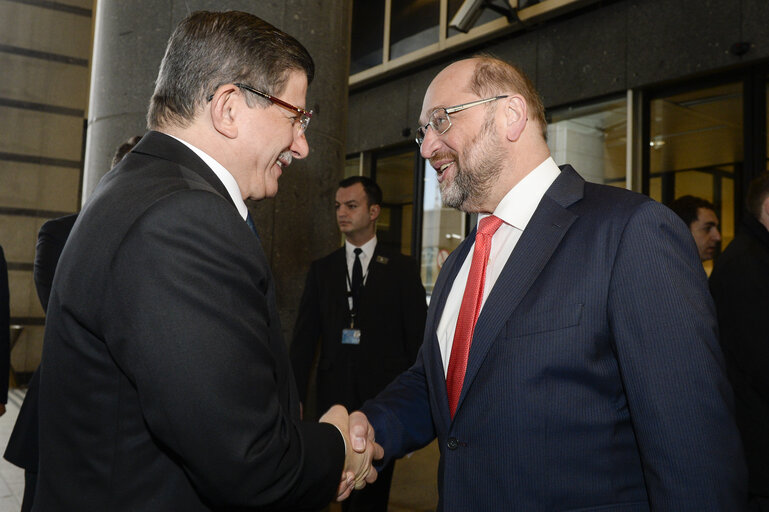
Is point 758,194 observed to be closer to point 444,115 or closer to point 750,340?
point 750,340

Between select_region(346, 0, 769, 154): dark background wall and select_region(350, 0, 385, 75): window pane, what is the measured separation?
1.48 meters

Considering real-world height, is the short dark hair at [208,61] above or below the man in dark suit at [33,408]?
above

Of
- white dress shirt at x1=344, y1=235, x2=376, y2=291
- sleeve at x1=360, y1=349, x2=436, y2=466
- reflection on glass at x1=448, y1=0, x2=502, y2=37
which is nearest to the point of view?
sleeve at x1=360, y1=349, x2=436, y2=466

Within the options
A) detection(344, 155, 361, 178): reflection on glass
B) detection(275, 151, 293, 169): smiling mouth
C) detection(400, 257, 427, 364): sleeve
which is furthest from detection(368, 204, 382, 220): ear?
detection(344, 155, 361, 178): reflection on glass

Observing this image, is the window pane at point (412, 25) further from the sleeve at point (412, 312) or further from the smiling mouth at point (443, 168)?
the smiling mouth at point (443, 168)

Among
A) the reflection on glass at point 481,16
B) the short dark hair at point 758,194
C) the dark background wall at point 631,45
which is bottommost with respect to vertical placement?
the short dark hair at point 758,194

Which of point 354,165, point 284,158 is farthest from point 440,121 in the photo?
point 354,165

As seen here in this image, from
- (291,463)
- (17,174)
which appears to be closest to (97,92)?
(291,463)

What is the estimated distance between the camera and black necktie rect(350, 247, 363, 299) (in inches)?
147

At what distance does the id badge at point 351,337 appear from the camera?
3561 millimetres

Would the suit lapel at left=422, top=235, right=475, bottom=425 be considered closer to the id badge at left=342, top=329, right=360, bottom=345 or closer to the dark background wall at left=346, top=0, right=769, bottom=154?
the id badge at left=342, top=329, right=360, bottom=345

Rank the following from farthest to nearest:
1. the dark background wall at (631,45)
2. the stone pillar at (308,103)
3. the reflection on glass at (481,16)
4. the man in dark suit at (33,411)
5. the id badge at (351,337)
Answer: the reflection on glass at (481,16) < the dark background wall at (631,45) < the id badge at (351,337) < the stone pillar at (308,103) < the man in dark suit at (33,411)

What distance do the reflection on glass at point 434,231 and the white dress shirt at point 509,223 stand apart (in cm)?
742

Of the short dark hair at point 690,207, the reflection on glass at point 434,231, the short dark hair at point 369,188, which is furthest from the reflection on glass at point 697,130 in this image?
the short dark hair at point 369,188
